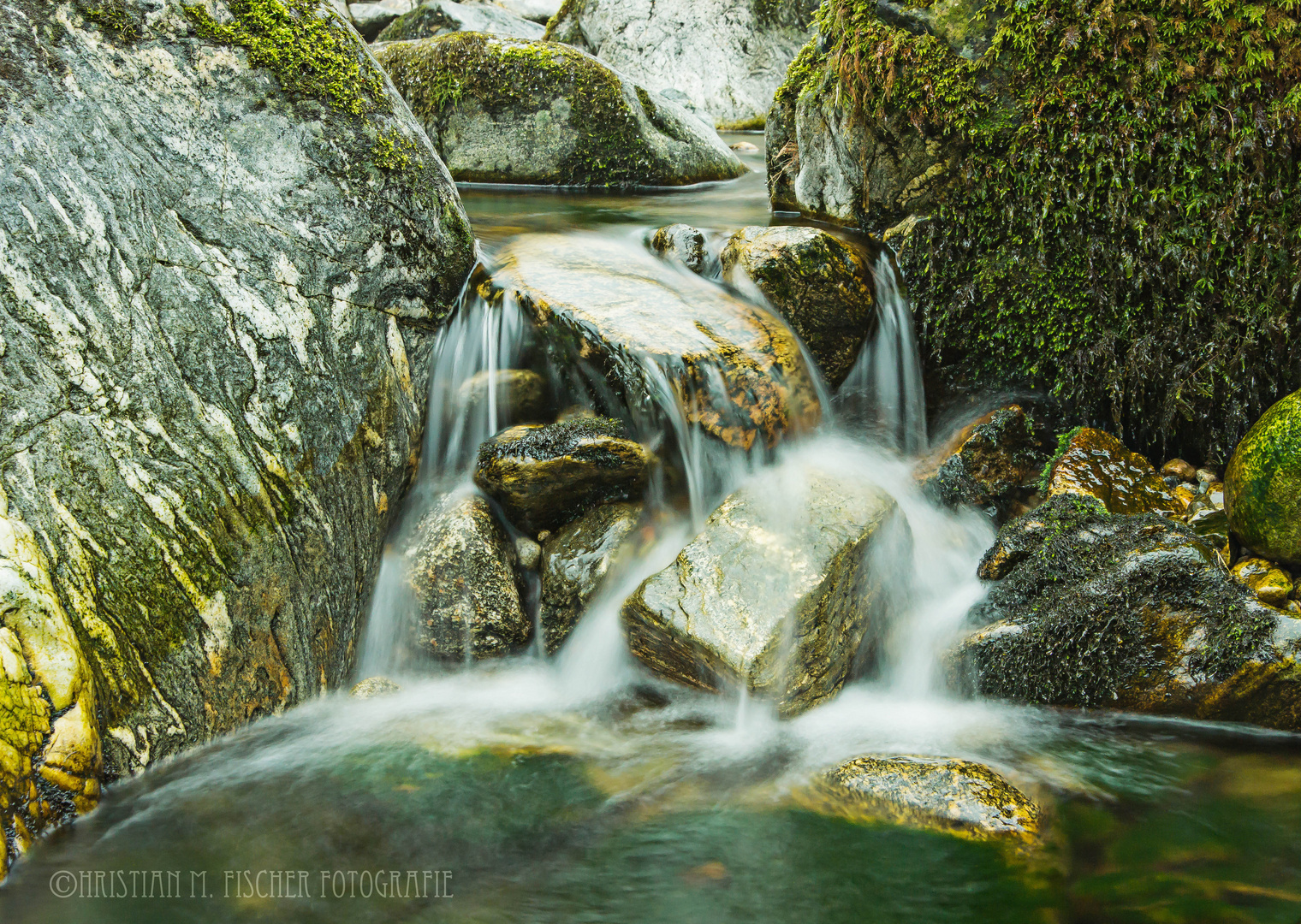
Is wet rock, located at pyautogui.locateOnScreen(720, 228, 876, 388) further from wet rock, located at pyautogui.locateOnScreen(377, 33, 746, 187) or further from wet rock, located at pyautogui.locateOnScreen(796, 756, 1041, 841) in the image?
wet rock, located at pyautogui.locateOnScreen(377, 33, 746, 187)

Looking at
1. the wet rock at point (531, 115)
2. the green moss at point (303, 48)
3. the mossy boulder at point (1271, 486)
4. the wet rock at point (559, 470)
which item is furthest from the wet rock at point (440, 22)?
the mossy boulder at point (1271, 486)

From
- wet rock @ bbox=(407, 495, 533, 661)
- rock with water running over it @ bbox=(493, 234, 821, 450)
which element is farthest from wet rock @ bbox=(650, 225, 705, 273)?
wet rock @ bbox=(407, 495, 533, 661)

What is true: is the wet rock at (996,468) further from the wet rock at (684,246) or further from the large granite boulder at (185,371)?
the large granite boulder at (185,371)

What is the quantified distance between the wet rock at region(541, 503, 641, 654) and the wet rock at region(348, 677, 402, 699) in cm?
81

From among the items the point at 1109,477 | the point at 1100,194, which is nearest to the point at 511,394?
the point at 1109,477

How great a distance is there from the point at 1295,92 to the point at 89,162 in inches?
223

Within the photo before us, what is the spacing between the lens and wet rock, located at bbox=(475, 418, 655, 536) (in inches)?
168

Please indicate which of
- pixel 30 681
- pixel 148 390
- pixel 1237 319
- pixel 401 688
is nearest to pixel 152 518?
pixel 148 390

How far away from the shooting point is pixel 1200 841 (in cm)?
282

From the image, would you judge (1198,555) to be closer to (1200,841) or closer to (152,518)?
(1200,841)

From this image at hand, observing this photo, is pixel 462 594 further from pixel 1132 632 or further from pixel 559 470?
pixel 1132 632

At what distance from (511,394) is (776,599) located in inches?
82.6

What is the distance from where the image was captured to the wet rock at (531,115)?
8945mm

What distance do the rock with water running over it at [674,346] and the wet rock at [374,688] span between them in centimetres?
191
